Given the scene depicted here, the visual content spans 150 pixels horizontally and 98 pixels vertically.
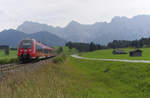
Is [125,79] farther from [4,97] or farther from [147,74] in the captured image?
[4,97]

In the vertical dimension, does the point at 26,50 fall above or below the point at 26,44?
below

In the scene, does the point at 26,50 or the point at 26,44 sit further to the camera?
the point at 26,44

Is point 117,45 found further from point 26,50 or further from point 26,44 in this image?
point 26,50

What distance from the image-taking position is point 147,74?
16.2m

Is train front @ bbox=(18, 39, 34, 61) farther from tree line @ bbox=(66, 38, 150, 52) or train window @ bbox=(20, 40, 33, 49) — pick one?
tree line @ bbox=(66, 38, 150, 52)

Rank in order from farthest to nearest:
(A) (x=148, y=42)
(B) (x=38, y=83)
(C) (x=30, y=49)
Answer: (A) (x=148, y=42), (C) (x=30, y=49), (B) (x=38, y=83)

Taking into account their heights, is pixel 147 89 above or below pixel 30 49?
below

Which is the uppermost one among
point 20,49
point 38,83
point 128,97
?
point 20,49

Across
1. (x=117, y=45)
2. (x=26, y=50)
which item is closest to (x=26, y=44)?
(x=26, y=50)

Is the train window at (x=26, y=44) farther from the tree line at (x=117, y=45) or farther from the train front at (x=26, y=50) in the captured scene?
the tree line at (x=117, y=45)

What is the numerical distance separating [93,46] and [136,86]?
151 meters

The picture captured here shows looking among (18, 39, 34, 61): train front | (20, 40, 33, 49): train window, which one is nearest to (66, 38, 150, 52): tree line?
(20, 40, 33, 49): train window

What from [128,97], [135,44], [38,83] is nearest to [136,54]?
[128,97]

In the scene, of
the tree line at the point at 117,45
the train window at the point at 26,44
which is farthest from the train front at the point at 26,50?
the tree line at the point at 117,45
